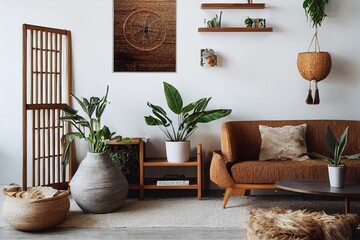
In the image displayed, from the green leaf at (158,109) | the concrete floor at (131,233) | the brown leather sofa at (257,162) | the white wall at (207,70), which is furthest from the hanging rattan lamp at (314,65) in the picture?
the concrete floor at (131,233)

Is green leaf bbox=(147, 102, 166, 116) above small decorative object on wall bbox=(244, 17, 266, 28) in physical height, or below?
below

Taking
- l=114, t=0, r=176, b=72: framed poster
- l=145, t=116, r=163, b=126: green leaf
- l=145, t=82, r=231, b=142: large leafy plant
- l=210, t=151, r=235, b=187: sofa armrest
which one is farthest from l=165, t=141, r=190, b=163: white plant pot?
Answer: l=114, t=0, r=176, b=72: framed poster

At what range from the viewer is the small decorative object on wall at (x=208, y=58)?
5.66m

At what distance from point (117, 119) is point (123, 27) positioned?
102cm

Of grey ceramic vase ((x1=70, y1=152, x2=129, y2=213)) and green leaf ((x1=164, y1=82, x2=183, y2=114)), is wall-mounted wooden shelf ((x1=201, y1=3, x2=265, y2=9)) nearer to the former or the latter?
green leaf ((x1=164, y1=82, x2=183, y2=114))

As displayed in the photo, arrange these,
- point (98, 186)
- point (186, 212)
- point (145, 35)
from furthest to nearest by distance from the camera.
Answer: point (145, 35)
point (186, 212)
point (98, 186)

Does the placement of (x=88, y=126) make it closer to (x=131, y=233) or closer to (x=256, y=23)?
(x=131, y=233)

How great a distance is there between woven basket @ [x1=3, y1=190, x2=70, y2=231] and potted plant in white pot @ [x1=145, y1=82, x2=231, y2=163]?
4.92 ft

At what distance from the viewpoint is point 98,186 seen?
472 cm

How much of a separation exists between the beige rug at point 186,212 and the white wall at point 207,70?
2.37 ft

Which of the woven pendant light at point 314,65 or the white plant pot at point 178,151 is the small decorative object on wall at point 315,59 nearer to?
the woven pendant light at point 314,65

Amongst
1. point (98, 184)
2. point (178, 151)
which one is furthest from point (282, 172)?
point (98, 184)

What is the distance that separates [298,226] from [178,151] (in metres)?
2.31

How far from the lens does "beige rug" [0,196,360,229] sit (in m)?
4.41
